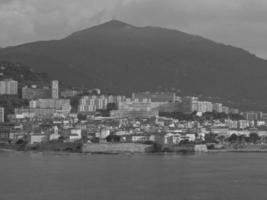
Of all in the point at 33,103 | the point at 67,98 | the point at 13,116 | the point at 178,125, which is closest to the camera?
the point at 178,125

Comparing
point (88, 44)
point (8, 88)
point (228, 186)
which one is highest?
point (88, 44)

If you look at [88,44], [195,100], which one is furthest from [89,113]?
[88,44]

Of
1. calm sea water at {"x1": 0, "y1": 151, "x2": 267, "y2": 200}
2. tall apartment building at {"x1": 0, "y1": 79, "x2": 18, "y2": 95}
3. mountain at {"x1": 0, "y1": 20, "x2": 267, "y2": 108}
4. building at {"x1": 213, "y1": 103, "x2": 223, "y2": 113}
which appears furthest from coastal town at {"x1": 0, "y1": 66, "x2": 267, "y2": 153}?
calm sea water at {"x1": 0, "y1": 151, "x2": 267, "y2": 200}

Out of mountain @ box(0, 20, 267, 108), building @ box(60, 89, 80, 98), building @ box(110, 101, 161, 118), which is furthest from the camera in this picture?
mountain @ box(0, 20, 267, 108)

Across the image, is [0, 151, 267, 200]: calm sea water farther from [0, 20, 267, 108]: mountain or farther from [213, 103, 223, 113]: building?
[0, 20, 267, 108]: mountain

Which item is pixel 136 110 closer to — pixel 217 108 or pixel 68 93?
pixel 217 108

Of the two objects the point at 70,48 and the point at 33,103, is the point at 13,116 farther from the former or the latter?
the point at 70,48

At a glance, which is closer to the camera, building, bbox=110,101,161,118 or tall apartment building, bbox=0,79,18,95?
building, bbox=110,101,161,118
